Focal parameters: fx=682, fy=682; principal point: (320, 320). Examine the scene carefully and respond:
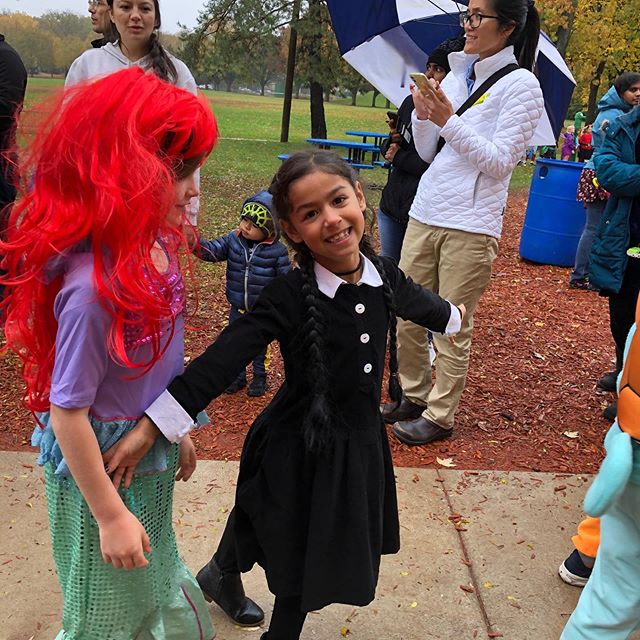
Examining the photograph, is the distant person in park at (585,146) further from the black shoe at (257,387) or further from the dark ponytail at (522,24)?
the black shoe at (257,387)

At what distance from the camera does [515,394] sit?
4.57 meters

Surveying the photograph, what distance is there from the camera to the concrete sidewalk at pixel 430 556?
2.47 meters

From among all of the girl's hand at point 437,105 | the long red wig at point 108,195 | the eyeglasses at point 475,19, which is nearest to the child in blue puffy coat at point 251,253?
the girl's hand at point 437,105

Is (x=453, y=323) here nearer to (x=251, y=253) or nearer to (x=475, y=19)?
(x=475, y=19)

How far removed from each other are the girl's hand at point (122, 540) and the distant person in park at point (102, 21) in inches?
143

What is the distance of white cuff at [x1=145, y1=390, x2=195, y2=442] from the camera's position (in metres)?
1.60

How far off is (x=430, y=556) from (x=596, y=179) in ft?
10.8

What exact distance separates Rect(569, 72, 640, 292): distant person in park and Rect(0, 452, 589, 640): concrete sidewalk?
1.84 meters

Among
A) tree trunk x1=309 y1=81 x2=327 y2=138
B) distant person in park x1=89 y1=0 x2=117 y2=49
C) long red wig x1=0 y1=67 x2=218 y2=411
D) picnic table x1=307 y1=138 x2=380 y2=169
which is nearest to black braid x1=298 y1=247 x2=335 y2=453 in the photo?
long red wig x1=0 y1=67 x2=218 y2=411

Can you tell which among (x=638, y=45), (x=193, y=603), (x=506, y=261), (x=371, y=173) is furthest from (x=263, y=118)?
(x=193, y=603)

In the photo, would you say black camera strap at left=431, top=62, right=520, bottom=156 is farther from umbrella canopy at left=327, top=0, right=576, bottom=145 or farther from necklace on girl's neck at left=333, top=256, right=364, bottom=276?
necklace on girl's neck at left=333, top=256, right=364, bottom=276

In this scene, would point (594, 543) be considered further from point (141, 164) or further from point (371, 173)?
point (371, 173)

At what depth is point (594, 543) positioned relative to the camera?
8.45ft

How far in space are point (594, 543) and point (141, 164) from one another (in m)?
2.17
